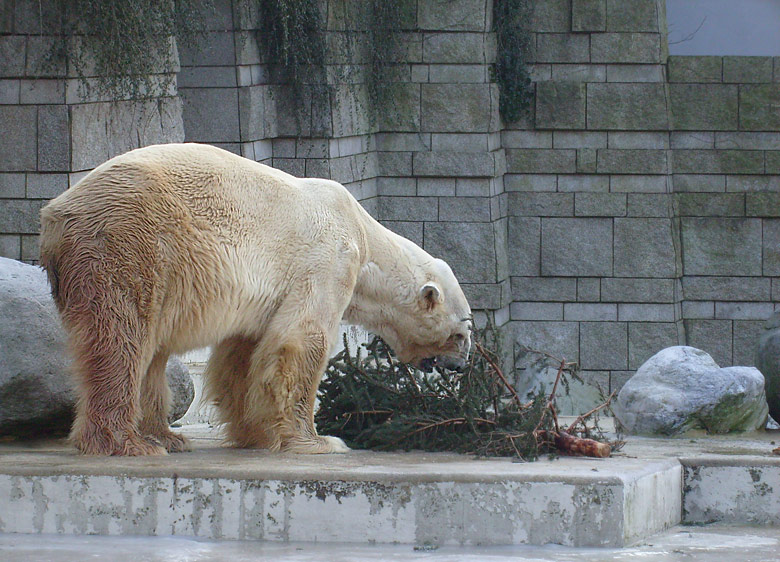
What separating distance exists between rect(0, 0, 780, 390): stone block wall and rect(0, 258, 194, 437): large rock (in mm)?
5056

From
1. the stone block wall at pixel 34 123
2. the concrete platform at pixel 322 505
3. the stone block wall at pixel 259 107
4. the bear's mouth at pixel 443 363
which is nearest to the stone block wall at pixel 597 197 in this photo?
the stone block wall at pixel 259 107

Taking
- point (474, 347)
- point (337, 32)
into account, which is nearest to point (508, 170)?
point (337, 32)

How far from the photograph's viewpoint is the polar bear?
4758 millimetres

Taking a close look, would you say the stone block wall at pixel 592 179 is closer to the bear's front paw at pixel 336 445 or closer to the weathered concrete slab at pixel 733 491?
the bear's front paw at pixel 336 445

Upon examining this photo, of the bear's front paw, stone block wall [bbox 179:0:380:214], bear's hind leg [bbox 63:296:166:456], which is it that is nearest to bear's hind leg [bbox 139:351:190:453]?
bear's hind leg [bbox 63:296:166:456]

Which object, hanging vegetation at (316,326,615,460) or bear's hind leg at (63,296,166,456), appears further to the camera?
hanging vegetation at (316,326,615,460)

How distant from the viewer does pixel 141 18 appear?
22.9 feet

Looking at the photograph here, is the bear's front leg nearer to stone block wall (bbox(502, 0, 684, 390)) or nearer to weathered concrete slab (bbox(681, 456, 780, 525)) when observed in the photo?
weathered concrete slab (bbox(681, 456, 780, 525))

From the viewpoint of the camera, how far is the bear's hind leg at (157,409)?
5.25m

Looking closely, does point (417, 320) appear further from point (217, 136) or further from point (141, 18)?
point (217, 136)

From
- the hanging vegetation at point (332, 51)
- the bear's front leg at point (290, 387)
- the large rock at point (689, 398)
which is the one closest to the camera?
the bear's front leg at point (290, 387)

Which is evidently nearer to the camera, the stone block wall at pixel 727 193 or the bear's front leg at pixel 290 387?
the bear's front leg at pixel 290 387

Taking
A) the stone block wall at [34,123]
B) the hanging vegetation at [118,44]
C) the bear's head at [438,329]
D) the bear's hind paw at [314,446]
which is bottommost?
the bear's hind paw at [314,446]

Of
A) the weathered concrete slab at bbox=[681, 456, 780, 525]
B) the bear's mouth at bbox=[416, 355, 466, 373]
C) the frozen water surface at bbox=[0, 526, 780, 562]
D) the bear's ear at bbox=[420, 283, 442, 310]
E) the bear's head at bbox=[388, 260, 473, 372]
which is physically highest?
the bear's ear at bbox=[420, 283, 442, 310]
